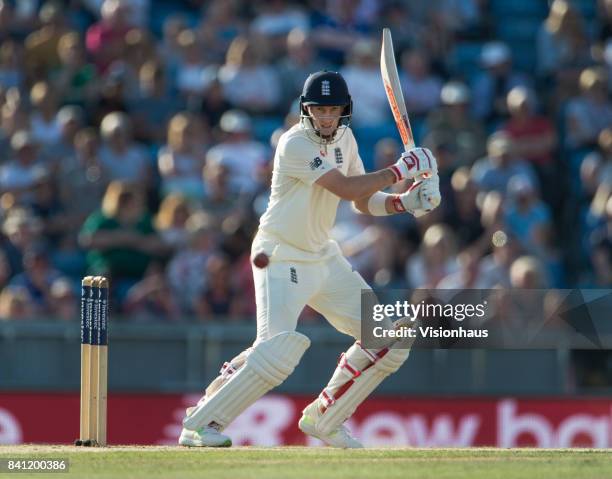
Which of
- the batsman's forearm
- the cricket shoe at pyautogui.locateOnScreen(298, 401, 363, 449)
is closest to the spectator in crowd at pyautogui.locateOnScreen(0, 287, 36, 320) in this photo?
the cricket shoe at pyautogui.locateOnScreen(298, 401, 363, 449)

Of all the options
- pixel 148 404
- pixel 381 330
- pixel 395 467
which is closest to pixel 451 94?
pixel 148 404

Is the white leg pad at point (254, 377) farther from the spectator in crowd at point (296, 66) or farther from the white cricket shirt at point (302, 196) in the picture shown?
the spectator in crowd at point (296, 66)

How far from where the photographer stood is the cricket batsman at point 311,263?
27.8 feet

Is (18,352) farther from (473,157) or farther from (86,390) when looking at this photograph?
(473,157)

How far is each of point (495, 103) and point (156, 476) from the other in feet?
28.9

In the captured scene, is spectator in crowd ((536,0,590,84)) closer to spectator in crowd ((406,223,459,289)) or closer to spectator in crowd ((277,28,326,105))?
spectator in crowd ((277,28,326,105))

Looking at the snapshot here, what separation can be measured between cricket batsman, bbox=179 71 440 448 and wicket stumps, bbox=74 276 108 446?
0.55 metres

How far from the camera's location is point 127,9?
50.1 ft

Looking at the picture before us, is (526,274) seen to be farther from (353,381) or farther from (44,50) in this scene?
(44,50)

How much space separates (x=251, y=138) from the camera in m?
14.3

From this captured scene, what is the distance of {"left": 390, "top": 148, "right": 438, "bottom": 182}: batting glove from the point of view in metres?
8.55

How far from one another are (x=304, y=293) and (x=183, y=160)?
216 inches

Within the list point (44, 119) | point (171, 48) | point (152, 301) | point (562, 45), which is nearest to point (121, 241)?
point (152, 301)

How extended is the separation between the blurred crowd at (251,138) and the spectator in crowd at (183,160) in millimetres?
15
